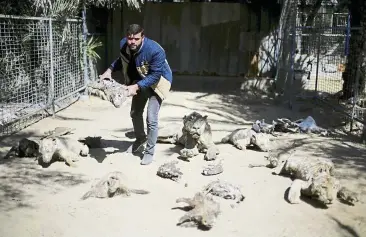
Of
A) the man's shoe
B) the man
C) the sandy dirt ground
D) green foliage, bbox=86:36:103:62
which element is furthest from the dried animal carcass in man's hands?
green foliage, bbox=86:36:103:62

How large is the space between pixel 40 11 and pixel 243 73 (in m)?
6.16

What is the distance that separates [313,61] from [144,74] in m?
8.46

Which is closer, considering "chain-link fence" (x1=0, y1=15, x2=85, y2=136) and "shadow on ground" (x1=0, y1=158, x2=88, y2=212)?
"shadow on ground" (x1=0, y1=158, x2=88, y2=212)

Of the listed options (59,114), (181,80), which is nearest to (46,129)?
(59,114)

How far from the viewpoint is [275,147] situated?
648 centimetres

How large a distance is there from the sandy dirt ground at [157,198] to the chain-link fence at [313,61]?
3.31 m

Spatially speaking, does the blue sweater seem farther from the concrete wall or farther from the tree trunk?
the concrete wall

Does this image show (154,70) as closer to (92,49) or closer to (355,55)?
(355,55)

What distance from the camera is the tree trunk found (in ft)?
26.7

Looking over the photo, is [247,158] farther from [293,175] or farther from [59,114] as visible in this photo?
[59,114]

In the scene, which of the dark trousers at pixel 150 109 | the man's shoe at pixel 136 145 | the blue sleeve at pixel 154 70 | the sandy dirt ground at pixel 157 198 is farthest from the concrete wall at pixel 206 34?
the blue sleeve at pixel 154 70

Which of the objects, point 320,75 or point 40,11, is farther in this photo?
point 320,75

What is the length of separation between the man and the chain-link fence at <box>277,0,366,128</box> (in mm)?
4975

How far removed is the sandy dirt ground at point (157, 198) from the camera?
387 centimetres
